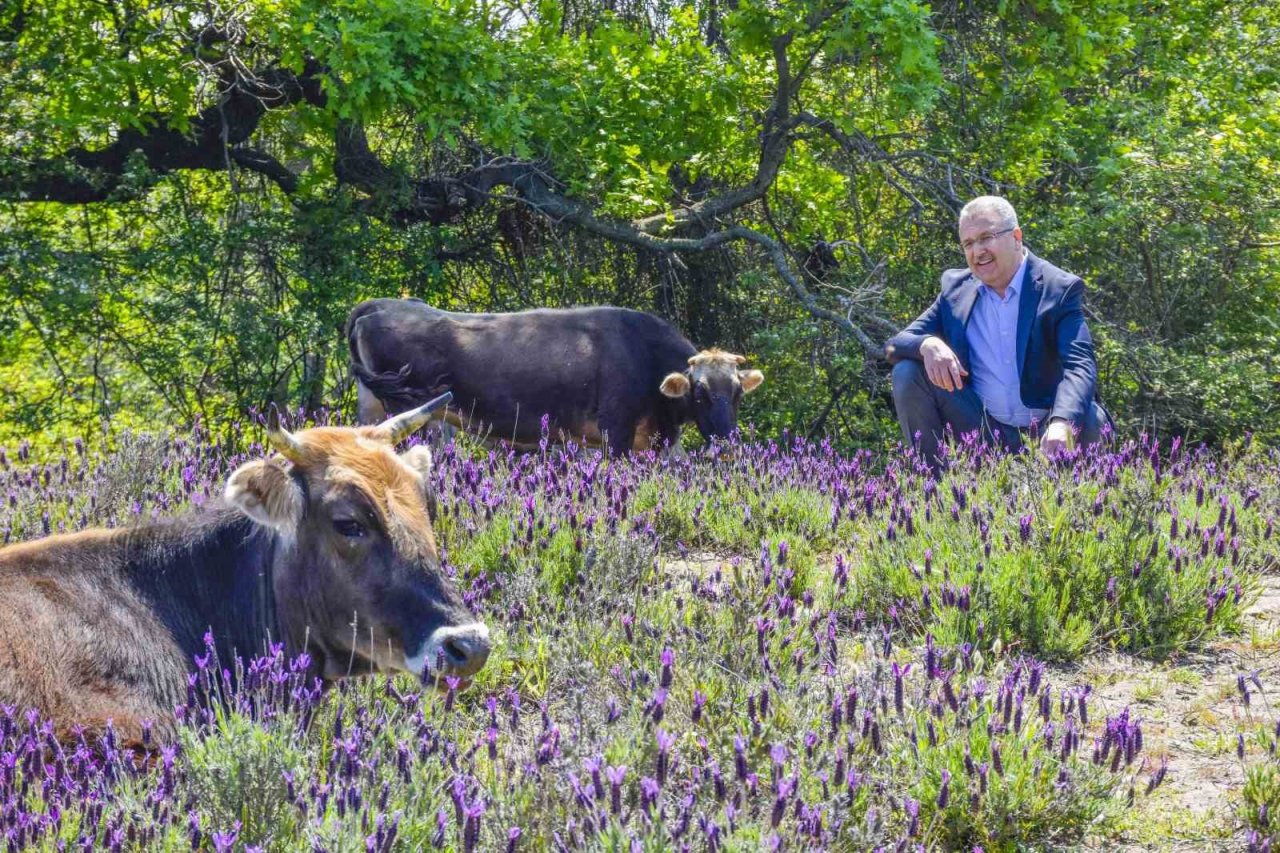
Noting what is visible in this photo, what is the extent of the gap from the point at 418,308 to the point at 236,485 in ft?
26.3

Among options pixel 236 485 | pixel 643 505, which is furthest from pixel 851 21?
pixel 236 485

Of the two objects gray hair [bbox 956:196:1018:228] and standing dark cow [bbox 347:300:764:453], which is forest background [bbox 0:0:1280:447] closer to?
standing dark cow [bbox 347:300:764:453]

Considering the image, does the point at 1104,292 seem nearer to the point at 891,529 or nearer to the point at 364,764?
the point at 891,529

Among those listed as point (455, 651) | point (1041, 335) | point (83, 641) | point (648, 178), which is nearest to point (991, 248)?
point (1041, 335)

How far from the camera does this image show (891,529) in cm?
593

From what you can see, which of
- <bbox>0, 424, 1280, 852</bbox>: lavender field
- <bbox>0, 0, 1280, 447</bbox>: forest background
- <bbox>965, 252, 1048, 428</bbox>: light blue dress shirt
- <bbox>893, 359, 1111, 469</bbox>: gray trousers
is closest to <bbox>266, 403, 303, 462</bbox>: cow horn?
<bbox>0, 424, 1280, 852</bbox>: lavender field

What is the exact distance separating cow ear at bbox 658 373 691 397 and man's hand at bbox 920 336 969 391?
366 centimetres

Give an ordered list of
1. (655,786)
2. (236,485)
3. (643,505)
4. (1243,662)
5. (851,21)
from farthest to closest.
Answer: (851,21) < (643,505) < (1243,662) < (236,485) < (655,786)

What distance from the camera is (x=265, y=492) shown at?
4418 millimetres

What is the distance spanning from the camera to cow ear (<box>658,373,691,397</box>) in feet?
36.7

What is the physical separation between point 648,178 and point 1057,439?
568 centimetres

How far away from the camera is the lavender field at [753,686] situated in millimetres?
3332

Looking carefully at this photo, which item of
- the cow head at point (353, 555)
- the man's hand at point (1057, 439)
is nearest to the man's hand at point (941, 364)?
the man's hand at point (1057, 439)

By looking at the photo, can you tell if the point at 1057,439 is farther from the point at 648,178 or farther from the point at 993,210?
the point at 648,178
